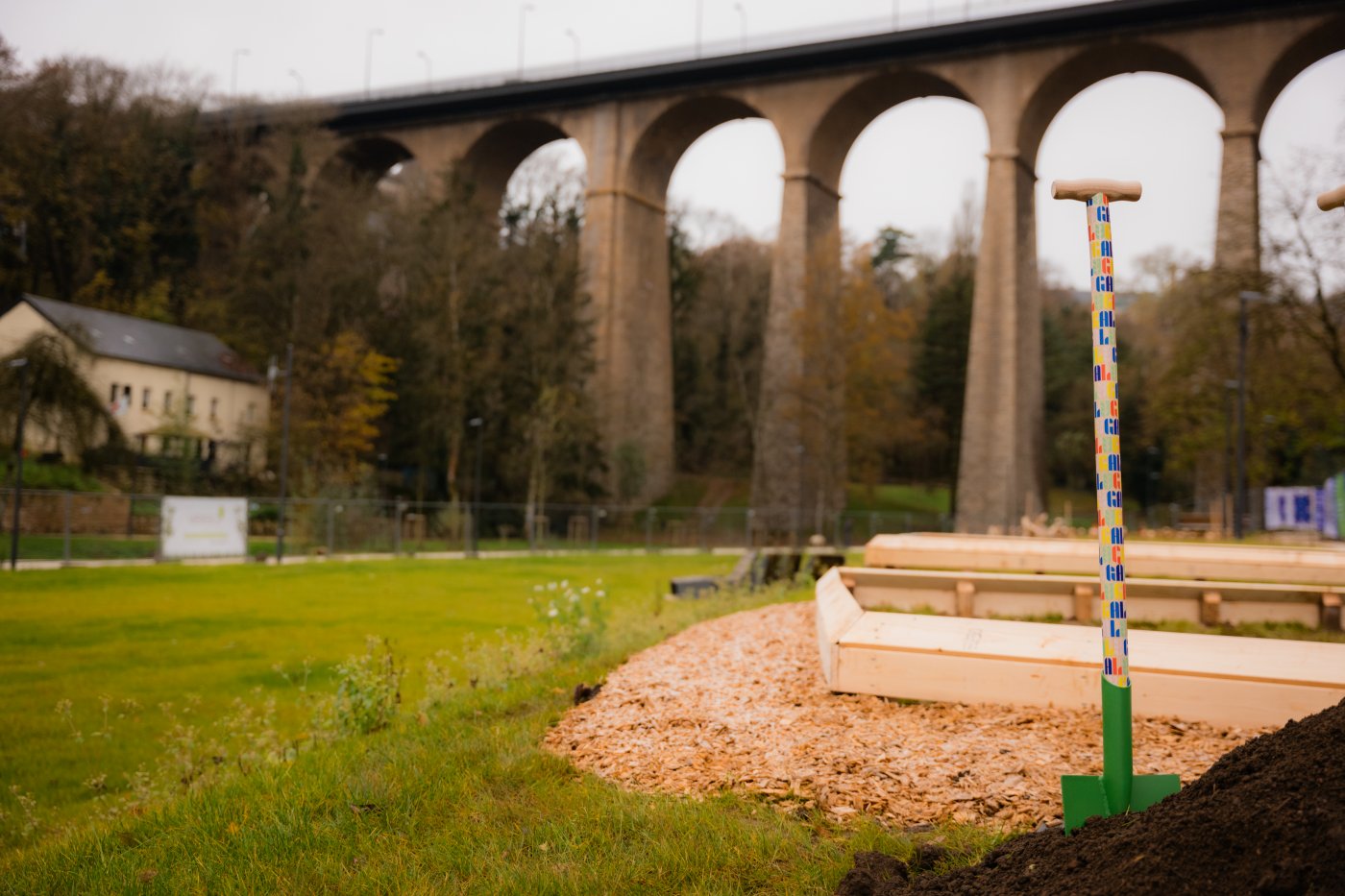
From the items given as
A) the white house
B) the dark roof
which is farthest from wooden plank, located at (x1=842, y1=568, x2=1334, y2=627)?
the dark roof

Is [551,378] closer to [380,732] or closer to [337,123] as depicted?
[337,123]

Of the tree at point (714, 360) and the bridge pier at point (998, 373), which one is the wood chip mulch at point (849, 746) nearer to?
the bridge pier at point (998, 373)

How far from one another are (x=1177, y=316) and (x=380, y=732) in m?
42.1

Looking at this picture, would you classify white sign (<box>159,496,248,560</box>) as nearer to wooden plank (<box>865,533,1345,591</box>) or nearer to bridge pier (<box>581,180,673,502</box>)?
wooden plank (<box>865,533,1345,591</box>)

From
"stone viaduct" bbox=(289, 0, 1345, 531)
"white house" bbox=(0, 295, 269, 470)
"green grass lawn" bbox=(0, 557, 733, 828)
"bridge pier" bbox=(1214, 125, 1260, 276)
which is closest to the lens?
"green grass lawn" bbox=(0, 557, 733, 828)

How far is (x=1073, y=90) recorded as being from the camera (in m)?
41.9

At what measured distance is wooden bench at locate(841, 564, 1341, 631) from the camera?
740cm

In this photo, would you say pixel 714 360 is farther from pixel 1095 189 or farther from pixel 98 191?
pixel 1095 189

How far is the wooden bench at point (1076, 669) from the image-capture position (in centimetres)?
492

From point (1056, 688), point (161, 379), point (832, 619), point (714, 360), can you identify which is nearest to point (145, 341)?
point (161, 379)

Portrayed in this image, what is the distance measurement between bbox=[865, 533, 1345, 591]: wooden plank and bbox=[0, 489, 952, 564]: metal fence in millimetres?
18398

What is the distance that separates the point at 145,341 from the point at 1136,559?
145ft

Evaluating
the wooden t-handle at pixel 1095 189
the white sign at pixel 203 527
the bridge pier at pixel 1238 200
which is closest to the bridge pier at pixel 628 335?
the white sign at pixel 203 527

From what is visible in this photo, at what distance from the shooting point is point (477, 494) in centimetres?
4072
